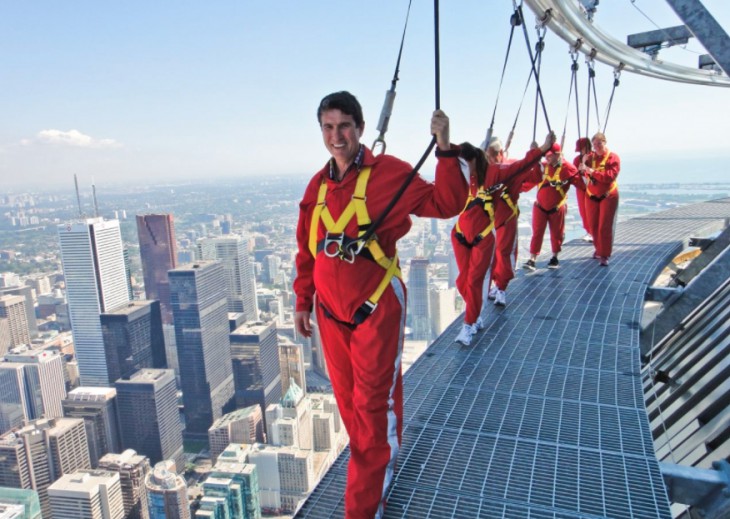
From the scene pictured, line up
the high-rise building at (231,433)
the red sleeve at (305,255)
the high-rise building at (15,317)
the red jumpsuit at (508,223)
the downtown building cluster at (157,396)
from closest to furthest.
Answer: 1. the red sleeve at (305,255)
2. the red jumpsuit at (508,223)
3. the downtown building cluster at (157,396)
4. the high-rise building at (231,433)
5. the high-rise building at (15,317)

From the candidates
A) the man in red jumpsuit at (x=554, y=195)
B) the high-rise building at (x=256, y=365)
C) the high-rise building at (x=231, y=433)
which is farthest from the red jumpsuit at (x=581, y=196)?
the high-rise building at (x=256, y=365)

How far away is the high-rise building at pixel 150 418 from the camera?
36.5 meters

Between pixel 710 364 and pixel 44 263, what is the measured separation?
63164 millimetres

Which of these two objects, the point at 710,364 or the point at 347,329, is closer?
the point at 347,329

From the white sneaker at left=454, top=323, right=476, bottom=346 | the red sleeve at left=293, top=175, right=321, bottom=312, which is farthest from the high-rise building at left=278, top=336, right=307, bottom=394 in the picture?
the red sleeve at left=293, top=175, right=321, bottom=312

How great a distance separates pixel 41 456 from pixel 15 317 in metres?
18.8

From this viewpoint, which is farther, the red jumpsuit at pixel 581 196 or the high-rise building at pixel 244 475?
the high-rise building at pixel 244 475

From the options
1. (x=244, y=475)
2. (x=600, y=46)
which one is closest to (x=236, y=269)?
(x=244, y=475)

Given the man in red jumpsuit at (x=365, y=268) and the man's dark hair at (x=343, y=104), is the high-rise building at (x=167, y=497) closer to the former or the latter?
the man in red jumpsuit at (x=365, y=268)

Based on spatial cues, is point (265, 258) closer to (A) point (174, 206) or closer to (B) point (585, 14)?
(A) point (174, 206)

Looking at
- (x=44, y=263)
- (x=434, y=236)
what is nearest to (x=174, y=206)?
(x=44, y=263)

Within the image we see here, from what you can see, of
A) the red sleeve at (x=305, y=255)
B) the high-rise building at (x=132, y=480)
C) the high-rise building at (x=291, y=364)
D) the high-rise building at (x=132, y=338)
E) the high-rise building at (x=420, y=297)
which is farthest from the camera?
the high-rise building at (x=132, y=338)

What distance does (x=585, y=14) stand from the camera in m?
5.11

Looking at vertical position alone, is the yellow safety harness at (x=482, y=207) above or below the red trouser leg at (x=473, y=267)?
above
